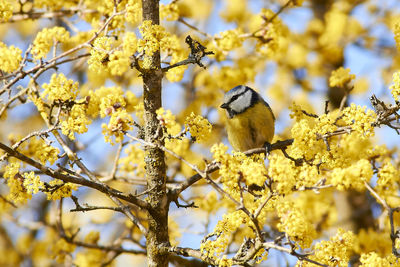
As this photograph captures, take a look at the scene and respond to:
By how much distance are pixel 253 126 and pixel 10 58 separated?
206 centimetres

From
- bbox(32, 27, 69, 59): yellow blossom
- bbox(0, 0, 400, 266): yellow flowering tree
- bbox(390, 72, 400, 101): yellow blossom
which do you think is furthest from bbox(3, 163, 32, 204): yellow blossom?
bbox(390, 72, 400, 101): yellow blossom

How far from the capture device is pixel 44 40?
127 inches

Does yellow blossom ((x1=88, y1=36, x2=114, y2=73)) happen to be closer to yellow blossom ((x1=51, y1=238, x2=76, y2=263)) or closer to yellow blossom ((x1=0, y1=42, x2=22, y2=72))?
yellow blossom ((x1=0, y1=42, x2=22, y2=72))

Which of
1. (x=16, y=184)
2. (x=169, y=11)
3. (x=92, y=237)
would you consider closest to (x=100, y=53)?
(x=16, y=184)

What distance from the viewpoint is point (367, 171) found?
190cm

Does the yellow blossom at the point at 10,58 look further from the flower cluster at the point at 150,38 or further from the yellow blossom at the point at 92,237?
the yellow blossom at the point at 92,237

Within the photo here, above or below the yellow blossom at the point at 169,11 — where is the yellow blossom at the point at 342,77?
below

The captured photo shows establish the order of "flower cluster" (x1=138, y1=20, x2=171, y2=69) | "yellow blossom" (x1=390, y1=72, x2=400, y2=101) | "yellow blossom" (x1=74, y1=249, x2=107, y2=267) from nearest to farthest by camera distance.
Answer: "yellow blossom" (x1=390, y1=72, x2=400, y2=101) → "flower cluster" (x1=138, y1=20, x2=171, y2=69) → "yellow blossom" (x1=74, y1=249, x2=107, y2=267)

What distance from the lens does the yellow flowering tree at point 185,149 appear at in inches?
86.1

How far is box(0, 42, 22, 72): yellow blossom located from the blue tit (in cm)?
→ 182

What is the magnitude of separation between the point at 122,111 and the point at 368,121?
122 centimetres

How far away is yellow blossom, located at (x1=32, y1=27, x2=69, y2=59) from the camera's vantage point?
3197 millimetres

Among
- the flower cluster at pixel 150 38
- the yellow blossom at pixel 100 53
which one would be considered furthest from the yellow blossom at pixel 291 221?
the yellow blossom at pixel 100 53

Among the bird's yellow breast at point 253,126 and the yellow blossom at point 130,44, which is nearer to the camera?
the yellow blossom at point 130,44
